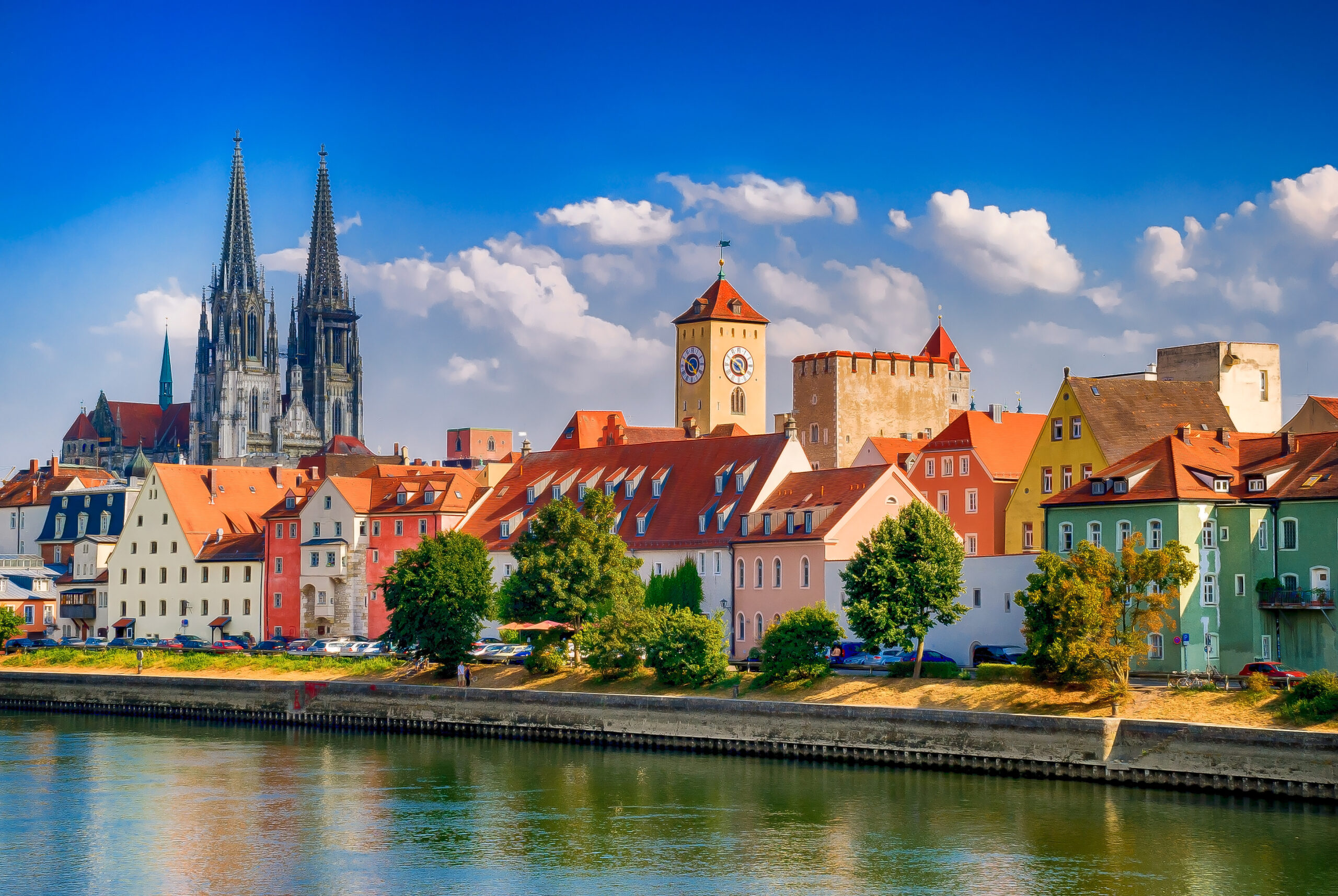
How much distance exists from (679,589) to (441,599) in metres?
12.8

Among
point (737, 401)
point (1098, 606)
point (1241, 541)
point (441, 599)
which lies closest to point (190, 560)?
point (441, 599)

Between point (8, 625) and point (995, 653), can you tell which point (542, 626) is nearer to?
point (995, 653)

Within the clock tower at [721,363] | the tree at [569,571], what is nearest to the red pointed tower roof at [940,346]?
the clock tower at [721,363]

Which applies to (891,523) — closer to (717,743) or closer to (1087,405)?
(717,743)

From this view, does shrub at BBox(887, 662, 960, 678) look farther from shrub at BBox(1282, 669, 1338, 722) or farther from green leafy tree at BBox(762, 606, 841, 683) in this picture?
shrub at BBox(1282, 669, 1338, 722)

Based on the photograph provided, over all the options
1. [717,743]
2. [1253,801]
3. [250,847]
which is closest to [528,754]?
[717,743]

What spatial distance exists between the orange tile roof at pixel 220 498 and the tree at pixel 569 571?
1420 inches

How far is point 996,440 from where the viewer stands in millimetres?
92812

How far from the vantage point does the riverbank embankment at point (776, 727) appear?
52.0 meters

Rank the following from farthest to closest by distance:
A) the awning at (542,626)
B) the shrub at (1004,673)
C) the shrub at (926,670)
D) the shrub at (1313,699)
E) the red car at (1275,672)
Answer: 1. the awning at (542,626)
2. the shrub at (926,670)
3. the shrub at (1004,673)
4. the red car at (1275,672)
5. the shrub at (1313,699)

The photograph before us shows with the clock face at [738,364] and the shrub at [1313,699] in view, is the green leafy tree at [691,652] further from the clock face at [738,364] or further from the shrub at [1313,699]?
the clock face at [738,364]

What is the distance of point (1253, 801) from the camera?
50719 mm

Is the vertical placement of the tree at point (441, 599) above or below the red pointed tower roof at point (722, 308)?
below

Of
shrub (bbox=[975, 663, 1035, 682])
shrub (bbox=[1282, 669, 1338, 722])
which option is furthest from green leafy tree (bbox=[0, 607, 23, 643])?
shrub (bbox=[1282, 669, 1338, 722])
